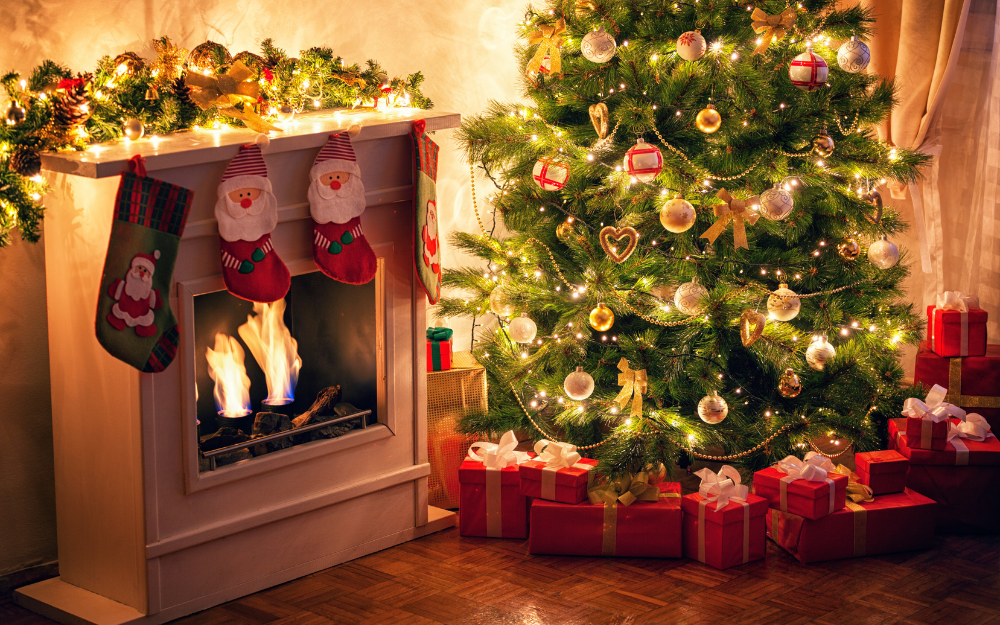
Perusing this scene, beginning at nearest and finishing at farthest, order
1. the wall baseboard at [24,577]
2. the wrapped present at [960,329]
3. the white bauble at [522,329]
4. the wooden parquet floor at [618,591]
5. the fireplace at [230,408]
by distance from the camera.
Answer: the fireplace at [230,408]
the wooden parquet floor at [618,591]
the wall baseboard at [24,577]
the white bauble at [522,329]
the wrapped present at [960,329]

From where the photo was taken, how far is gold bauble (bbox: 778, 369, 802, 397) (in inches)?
123

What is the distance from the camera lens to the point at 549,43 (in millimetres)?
3158

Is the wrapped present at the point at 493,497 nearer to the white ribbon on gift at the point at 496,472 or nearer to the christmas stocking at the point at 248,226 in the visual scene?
the white ribbon on gift at the point at 496,472

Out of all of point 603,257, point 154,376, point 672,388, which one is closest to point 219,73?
point 154,376

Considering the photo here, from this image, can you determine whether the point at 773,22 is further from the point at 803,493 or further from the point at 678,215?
the point at 803,493

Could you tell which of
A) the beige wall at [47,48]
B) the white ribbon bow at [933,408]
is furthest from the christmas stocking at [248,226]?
the white ribbon bow at [933,408]

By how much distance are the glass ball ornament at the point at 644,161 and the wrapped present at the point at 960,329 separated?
129 cm

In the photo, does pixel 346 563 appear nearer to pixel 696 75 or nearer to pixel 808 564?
pixel 808 564

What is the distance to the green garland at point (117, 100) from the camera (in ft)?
7.69

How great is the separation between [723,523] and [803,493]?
25 centimetres

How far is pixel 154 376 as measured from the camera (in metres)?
2.50

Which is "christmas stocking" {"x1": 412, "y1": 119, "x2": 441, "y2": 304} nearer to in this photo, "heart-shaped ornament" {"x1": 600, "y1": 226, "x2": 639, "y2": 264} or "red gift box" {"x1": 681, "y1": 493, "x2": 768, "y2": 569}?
"heart-shaped ornament" {"x1": 600, "y1": 226, "x2": 639, "y2": 264}

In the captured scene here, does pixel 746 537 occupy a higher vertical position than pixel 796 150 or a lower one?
lower

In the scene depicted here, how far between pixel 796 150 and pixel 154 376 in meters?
2.00
